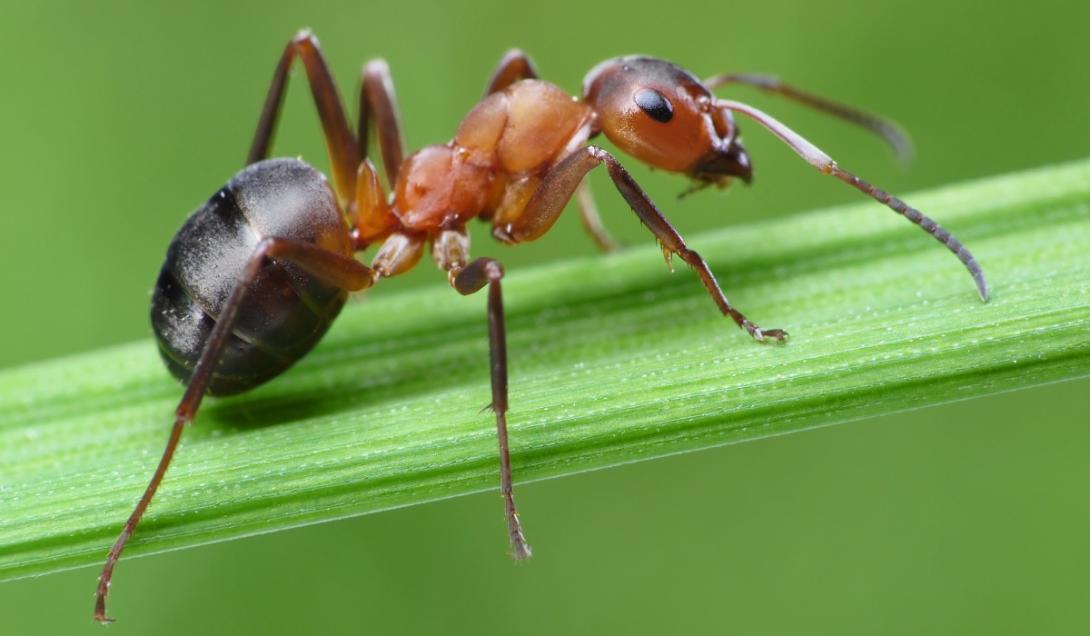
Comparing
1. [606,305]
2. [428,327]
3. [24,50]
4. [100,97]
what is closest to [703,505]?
[606,305]

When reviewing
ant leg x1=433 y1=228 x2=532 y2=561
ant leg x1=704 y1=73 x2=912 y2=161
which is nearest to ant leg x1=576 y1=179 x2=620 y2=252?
ant leg x1=704 y1=73 x2=912 y2=161

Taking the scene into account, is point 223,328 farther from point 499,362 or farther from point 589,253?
point 589,253

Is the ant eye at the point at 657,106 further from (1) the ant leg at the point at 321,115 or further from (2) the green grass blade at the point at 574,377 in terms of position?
(1) the ant leg at the point at 321,115

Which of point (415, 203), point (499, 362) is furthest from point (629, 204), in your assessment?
point (415, 203)

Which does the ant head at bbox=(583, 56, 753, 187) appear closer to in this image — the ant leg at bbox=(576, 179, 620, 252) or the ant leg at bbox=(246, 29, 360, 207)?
the ant leg at bbox=(576, 179, 620, 252)

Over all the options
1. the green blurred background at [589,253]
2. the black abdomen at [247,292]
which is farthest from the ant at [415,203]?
the green blurred background at [589,253]

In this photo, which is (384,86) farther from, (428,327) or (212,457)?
(212,457)
